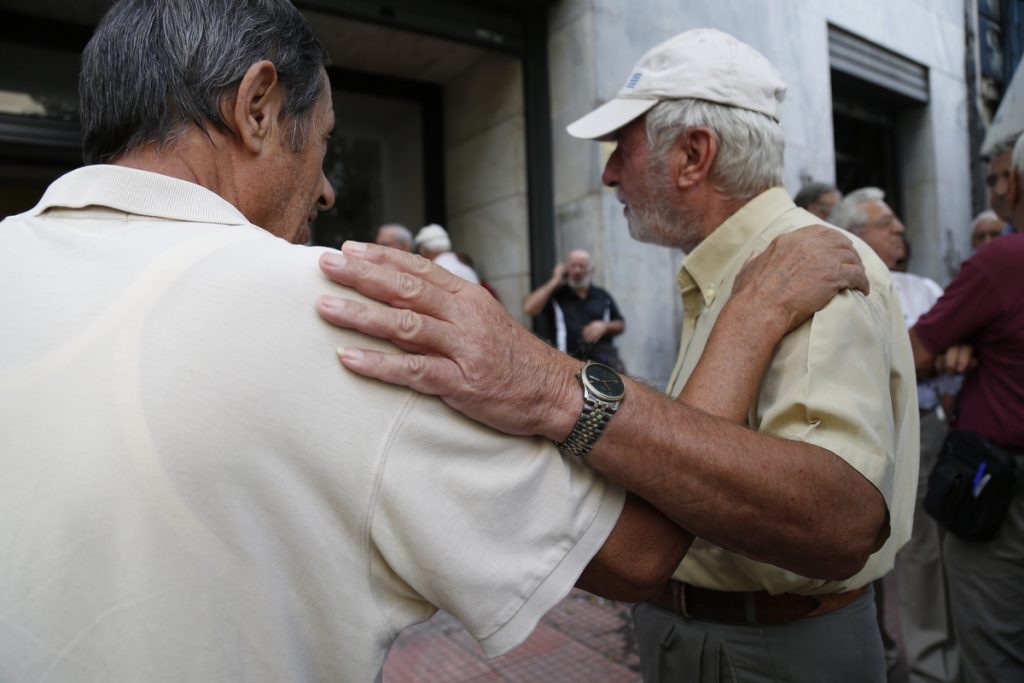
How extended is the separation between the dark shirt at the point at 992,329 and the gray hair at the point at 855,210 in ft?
4.35

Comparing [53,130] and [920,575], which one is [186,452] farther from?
[53,130]

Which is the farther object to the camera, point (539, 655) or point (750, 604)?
point (539, 655)

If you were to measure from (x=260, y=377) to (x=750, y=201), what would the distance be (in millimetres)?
1323

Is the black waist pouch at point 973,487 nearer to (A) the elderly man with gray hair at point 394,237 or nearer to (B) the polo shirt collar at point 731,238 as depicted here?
(B) the polo shirt collar at point 731,238

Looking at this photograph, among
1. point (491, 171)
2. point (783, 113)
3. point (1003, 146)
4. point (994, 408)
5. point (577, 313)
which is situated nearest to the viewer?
point (994, 408)

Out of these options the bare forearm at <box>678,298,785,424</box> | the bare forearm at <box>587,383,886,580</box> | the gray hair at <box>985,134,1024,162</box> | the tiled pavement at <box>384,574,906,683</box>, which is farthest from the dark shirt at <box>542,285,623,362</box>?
the bare forearm at <box>587,383,886,580</box>

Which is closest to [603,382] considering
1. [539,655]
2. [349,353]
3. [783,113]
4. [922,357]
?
[349,353]

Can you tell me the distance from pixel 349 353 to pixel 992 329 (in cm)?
238

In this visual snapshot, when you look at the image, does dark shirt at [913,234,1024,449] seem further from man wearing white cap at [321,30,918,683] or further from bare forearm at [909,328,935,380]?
man wearing white cap at [321,30,918,683]

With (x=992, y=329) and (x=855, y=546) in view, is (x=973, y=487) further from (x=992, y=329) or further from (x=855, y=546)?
(x=855, y=546)

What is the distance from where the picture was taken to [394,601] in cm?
86

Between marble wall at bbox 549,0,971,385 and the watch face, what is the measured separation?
4468 millimetres

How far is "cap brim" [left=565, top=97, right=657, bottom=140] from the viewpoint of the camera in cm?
171

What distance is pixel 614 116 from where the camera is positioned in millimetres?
1744
